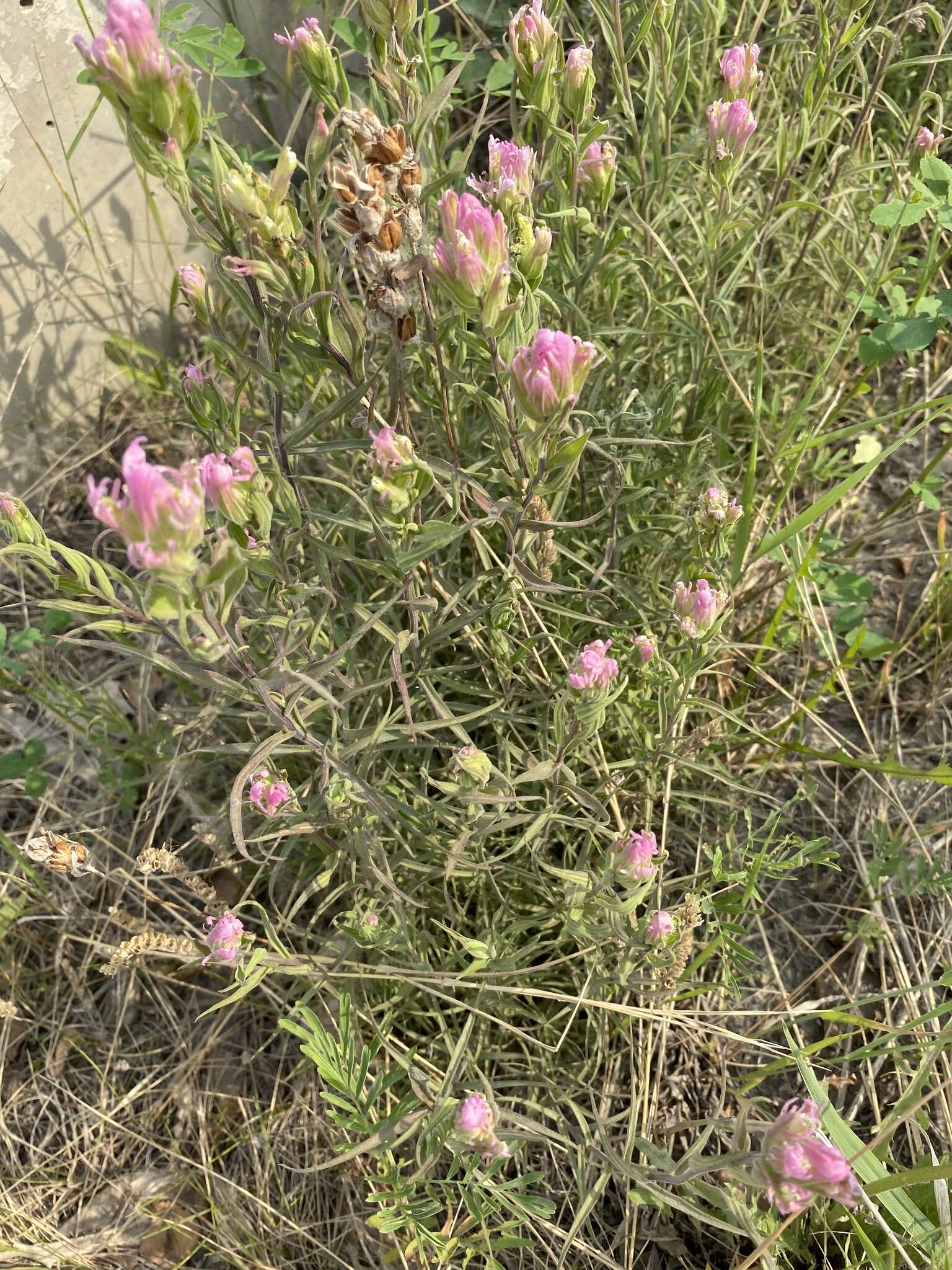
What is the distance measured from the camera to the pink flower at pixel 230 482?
1202mm

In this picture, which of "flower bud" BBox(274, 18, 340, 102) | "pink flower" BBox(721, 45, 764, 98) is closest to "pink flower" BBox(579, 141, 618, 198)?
"pink flower" BBox(721, 45, 764, 98)

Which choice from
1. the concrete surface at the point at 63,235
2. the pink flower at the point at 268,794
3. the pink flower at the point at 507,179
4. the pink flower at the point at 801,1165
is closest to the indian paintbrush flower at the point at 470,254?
the pink flower at the point at 507,179

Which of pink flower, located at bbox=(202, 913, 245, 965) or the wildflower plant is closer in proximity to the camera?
the wildflower plant

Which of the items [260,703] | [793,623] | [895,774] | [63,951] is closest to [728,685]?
[793,623]

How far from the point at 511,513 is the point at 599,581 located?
1.88ft

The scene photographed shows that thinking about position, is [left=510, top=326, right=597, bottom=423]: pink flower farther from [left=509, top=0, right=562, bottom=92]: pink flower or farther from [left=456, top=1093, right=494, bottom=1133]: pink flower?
[left=456, top=1093, right=494, bottom=1133]: pink flower

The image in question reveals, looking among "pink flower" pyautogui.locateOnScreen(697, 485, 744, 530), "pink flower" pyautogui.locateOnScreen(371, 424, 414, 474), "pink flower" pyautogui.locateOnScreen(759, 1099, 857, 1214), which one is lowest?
"pink flower" pyautogui.locateOnScreen(759, 1099, 857, 1214)

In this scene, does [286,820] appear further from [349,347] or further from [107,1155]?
[107,1155]

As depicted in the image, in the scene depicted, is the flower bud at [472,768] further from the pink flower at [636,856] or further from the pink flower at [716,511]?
the pink flower at [716,511]

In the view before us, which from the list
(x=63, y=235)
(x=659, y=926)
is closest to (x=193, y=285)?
(x=659, y=926)

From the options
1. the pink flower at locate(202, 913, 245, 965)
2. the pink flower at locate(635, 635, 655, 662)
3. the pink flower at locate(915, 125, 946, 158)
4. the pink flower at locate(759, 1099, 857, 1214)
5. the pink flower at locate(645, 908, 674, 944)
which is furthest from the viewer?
the pink flower at locate(915, 125, 946, 158)

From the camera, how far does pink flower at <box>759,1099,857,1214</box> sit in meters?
1.14

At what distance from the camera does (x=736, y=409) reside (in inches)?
90.2

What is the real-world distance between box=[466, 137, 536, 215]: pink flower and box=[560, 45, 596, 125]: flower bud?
157 millimetres
